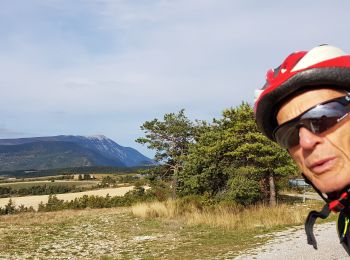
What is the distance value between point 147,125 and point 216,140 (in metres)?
7.91

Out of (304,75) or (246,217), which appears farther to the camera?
(246,217)

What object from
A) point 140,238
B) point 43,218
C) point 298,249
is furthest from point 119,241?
point 43,218

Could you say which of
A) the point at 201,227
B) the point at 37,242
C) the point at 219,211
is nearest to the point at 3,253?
the point at 37,242

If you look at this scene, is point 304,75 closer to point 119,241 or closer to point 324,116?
point 324,116

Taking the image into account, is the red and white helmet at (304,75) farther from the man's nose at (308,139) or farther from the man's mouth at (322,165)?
the man's mouth at (322,165)

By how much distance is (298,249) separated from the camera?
31.3ft

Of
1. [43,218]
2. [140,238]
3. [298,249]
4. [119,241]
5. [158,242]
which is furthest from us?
[43,218]

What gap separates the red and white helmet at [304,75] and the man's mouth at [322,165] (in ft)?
0.85

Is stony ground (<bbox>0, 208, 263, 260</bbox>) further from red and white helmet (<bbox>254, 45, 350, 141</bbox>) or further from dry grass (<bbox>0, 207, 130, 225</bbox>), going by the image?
red and white helmet (<bbox>254, 45, 350, 141</bbox>)

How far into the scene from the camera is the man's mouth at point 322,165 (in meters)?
1.33

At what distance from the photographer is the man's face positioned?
1.32 meters

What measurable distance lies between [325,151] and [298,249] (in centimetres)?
897

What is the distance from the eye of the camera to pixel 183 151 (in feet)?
89.2

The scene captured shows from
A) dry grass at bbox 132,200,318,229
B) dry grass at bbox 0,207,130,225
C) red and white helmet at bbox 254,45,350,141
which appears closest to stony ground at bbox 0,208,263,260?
dry grass at bbox 132,200,318,229
